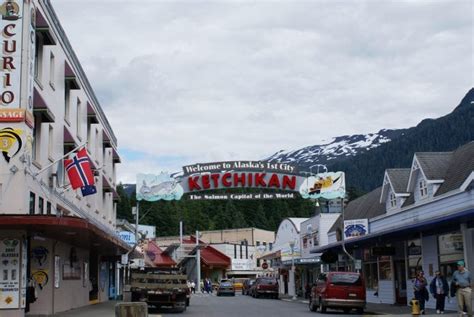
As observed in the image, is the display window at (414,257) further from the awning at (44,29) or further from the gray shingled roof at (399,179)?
the awning at (44,29)

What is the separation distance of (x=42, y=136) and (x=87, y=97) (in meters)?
11.3

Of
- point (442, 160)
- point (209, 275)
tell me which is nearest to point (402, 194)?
point (442, 160)

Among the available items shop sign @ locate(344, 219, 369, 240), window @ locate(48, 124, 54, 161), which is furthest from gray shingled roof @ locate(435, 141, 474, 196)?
window @ locate(48, 124, 54, 161)

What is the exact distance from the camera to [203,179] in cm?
4728

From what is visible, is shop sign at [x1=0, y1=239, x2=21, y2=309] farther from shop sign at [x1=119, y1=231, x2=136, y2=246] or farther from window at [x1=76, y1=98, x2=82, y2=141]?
shop sign at [x1=119, y1=231, x2=136, y2=246]

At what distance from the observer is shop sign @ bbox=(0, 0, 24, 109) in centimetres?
2359

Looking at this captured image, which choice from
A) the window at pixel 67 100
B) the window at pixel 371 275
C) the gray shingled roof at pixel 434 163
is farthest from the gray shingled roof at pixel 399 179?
the window at pixel 67 100

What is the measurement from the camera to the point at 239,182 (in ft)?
155

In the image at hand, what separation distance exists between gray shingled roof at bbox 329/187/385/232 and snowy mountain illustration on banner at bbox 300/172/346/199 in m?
2.02

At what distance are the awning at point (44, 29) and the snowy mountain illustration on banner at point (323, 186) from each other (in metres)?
24.4

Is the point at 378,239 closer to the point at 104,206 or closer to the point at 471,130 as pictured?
the point at 104,206

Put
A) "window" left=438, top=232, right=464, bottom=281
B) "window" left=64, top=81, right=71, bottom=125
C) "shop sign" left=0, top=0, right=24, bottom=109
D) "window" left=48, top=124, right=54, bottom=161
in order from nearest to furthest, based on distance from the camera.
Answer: "shop sign" left=0, top=0, right=24, bottom=109, "window" left=438, top=232, right=464, bottom=281, "window" left=48, top=124, right=54, bottom=161, "window" left=64, top=81, right=71, bottom=125

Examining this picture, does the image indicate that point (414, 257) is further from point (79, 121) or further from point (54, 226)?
point (54, 226)

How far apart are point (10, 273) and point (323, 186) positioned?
28.3 meters
